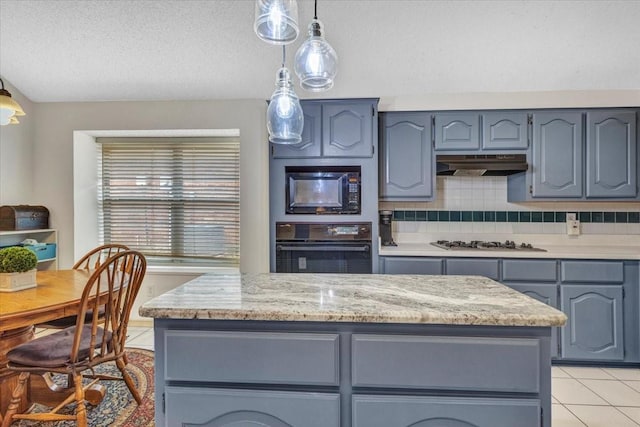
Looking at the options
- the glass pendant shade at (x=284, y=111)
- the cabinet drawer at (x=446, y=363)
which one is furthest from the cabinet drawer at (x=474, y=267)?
the glass pendant shade at (x=284, y=111)

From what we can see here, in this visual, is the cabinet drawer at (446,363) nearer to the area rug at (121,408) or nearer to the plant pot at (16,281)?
the area rug at (121,408)

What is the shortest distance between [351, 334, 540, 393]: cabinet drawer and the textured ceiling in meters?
2.20

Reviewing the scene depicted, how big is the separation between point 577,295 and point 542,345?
6.58 feet

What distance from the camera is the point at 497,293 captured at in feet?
4.51

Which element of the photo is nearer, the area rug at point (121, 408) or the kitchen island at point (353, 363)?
the kitchen island at point (353, 363)

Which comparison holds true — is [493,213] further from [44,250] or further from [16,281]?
[44,250]

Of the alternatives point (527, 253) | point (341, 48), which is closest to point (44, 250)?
point (341, 48)

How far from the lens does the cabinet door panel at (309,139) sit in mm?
2947

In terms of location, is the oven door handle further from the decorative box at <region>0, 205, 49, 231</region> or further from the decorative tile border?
the decorative box at <region>0, 205, 49, 231</region>

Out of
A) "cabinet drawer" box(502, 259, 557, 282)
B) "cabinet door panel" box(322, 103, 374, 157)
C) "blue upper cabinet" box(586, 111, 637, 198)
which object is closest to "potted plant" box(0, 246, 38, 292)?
"cabinet door panel" box(322, 103, 374, 157)

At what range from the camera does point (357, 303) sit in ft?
4.10

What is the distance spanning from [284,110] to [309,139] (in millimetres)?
1445

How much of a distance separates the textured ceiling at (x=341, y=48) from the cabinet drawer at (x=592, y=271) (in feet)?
4.92

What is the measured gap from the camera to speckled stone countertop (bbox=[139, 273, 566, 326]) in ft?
3.65
